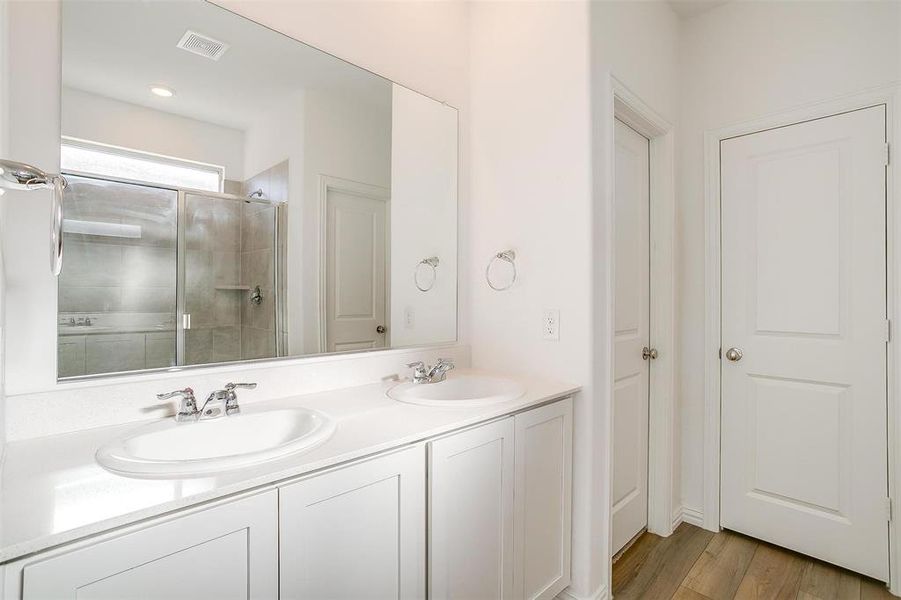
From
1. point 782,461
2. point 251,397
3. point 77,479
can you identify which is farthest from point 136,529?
point 782,461

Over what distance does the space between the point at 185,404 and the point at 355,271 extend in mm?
772

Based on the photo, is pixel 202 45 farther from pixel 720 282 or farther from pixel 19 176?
pixel 720 282

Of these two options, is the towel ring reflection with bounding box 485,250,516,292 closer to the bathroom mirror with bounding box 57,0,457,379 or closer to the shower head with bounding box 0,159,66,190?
the bathroom mirror with bounding box 57,0,457,379

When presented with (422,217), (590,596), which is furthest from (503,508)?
(422,217)

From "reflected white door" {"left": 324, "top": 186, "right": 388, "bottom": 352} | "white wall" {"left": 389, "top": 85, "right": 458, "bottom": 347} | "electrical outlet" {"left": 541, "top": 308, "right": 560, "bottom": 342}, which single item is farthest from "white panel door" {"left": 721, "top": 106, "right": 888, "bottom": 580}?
"reflected white door" {"left": 324, "top": 186, "right": 388, "bottom": 352}

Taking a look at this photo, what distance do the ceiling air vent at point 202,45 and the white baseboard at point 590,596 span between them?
2.28m

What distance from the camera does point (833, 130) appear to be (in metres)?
1.93

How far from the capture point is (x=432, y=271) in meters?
2.02

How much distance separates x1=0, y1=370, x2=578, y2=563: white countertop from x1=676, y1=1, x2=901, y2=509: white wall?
1.59 meters

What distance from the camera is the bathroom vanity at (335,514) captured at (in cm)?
71

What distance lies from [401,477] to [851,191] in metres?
2.23

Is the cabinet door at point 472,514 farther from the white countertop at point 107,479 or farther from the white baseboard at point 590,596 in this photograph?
the white baseboard at point 590,596

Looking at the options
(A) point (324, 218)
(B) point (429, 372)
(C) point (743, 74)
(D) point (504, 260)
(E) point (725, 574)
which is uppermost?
(C) point (743, 74)

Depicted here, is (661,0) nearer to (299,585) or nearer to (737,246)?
(737,246)
